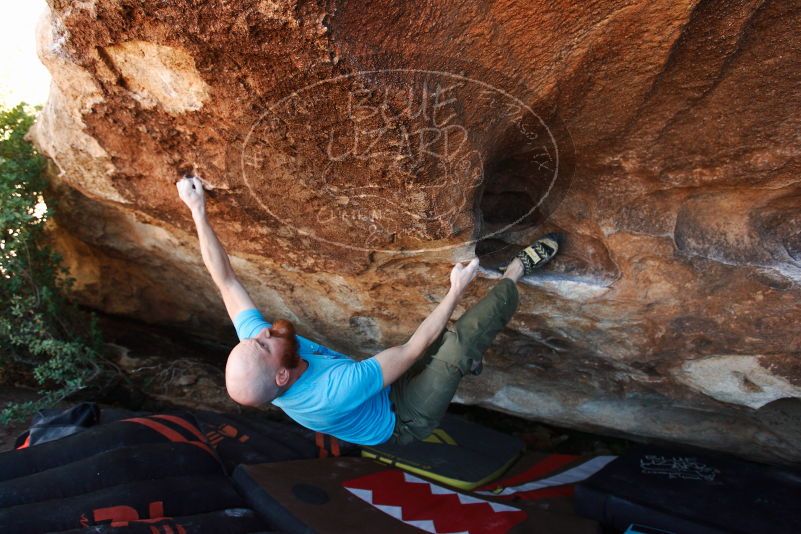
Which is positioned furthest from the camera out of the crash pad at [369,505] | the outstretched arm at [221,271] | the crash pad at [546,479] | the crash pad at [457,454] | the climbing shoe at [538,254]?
the crash pad at [457,454]

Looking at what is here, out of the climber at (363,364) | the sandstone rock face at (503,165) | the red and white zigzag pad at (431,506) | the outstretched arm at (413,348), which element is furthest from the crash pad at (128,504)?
the outstretched arm at (413,348)

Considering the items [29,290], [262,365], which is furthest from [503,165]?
[29,290]

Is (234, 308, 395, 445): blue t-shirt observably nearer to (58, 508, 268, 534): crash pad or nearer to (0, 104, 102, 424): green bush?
(58, 508, 268, 534): crash pad

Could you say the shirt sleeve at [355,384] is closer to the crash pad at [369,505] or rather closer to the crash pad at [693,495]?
the crash pad at [369,505]

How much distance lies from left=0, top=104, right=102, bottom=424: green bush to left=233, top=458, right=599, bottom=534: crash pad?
129 cm

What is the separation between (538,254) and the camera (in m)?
2.52

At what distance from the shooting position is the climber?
1.97 metres

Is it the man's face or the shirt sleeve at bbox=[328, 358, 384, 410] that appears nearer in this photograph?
the man's face

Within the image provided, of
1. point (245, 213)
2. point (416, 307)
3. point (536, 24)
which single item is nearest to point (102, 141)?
point (245, 213)

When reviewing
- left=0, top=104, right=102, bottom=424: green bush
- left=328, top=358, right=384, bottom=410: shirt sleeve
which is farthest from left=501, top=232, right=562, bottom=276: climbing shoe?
left=0, top=104, right=102, bottom=424: green bush

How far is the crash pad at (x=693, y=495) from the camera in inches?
102

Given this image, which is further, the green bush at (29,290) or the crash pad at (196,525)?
the green bush at (29,290)

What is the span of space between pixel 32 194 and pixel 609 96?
3.11 m

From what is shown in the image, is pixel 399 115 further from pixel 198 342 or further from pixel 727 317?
pixel 198 342
